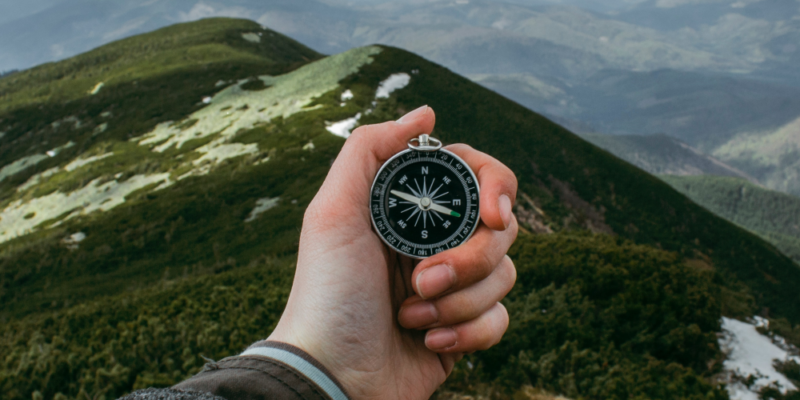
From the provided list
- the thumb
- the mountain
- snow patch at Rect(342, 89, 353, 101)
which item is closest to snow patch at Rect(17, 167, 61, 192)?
the mountain

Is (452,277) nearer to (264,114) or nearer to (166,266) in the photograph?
(166,266)

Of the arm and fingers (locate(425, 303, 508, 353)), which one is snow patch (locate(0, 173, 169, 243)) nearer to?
the arm

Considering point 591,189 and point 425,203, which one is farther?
point 591,189

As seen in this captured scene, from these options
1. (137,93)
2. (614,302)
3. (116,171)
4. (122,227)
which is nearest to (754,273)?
(614,302)

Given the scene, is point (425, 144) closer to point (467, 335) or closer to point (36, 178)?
point (467, 335)

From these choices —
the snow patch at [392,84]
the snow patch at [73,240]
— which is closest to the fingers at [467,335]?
the snow patch at [73,240]

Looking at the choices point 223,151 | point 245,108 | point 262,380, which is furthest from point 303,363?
point 245,108

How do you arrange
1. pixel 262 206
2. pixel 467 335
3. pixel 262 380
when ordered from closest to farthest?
pixel 262 380
pixel 467 335
pixel 262 206
